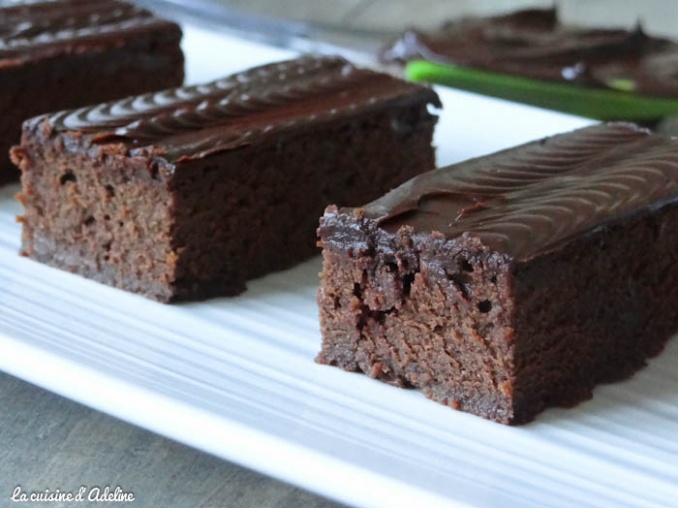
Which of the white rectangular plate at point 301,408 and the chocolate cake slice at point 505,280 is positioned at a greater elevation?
the chocolate cake slice at point 505,280

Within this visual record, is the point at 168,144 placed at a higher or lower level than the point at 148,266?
higher

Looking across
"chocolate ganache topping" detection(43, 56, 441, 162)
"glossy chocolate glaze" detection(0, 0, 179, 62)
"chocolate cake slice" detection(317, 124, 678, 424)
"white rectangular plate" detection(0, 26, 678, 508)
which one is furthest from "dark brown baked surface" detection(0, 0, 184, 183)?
"chocolate cake slice" detection(317, 124, 678, 424)

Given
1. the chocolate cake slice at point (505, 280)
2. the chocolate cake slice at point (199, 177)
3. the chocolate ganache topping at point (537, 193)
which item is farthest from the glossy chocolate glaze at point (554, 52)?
the chocolate cake slice at point (505, 280)

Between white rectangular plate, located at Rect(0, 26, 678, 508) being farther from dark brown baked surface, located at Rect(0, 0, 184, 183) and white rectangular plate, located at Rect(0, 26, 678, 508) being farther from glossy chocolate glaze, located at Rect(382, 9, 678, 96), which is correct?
glossy chocolate glaze, located at Rect(382, 9, 678, 96)

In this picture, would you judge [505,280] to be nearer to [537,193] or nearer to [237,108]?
[537,193]

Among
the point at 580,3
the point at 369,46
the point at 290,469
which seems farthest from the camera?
the point at 580,3

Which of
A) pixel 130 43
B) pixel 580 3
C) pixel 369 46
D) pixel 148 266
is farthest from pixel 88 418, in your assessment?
pixel 580 3

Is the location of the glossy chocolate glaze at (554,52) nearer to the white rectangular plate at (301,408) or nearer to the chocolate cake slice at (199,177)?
the chocolate cake slice at (199,177)

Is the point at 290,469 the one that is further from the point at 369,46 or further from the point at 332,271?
the point at 369,46
